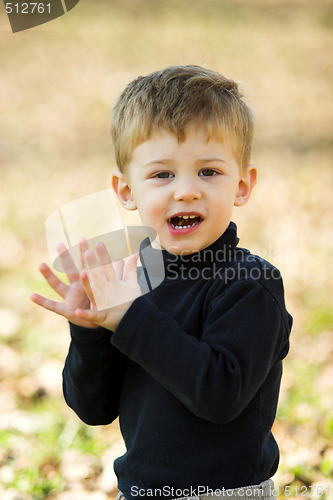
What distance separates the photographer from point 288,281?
13.6 ft

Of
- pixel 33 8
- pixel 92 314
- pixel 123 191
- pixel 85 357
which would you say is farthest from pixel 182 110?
pixel 33 8

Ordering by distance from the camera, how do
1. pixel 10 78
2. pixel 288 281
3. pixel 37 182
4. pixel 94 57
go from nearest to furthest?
pixel 288 281, pixel 37 182, pixel 10 78, pixel 94 57

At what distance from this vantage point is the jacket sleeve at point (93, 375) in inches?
65.6

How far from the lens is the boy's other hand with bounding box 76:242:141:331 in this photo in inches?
56.4

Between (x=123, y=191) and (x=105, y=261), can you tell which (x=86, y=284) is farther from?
(x=123, y=191)

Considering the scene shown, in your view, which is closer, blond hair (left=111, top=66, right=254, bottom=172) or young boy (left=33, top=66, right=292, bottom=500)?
young boy (left=33, top=66, right=292, bottom=500)

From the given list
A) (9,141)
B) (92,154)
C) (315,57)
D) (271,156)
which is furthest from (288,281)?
(315,57)

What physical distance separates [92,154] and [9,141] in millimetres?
799

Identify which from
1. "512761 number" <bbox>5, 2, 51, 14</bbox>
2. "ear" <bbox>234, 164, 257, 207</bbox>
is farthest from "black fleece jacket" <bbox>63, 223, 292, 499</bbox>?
"512761 number" <bbox>5, 2, 51, 14</bbox>

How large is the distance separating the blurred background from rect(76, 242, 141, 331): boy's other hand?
77 cm

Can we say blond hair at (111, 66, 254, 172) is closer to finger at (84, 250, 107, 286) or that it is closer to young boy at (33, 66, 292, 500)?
young boy at (33, 66, 292, 500)

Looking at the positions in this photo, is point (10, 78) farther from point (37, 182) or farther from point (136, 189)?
point (136, 189)

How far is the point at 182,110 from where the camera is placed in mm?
1593

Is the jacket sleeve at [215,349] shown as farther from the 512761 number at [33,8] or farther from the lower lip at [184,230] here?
the 512761 number at [33,8]
